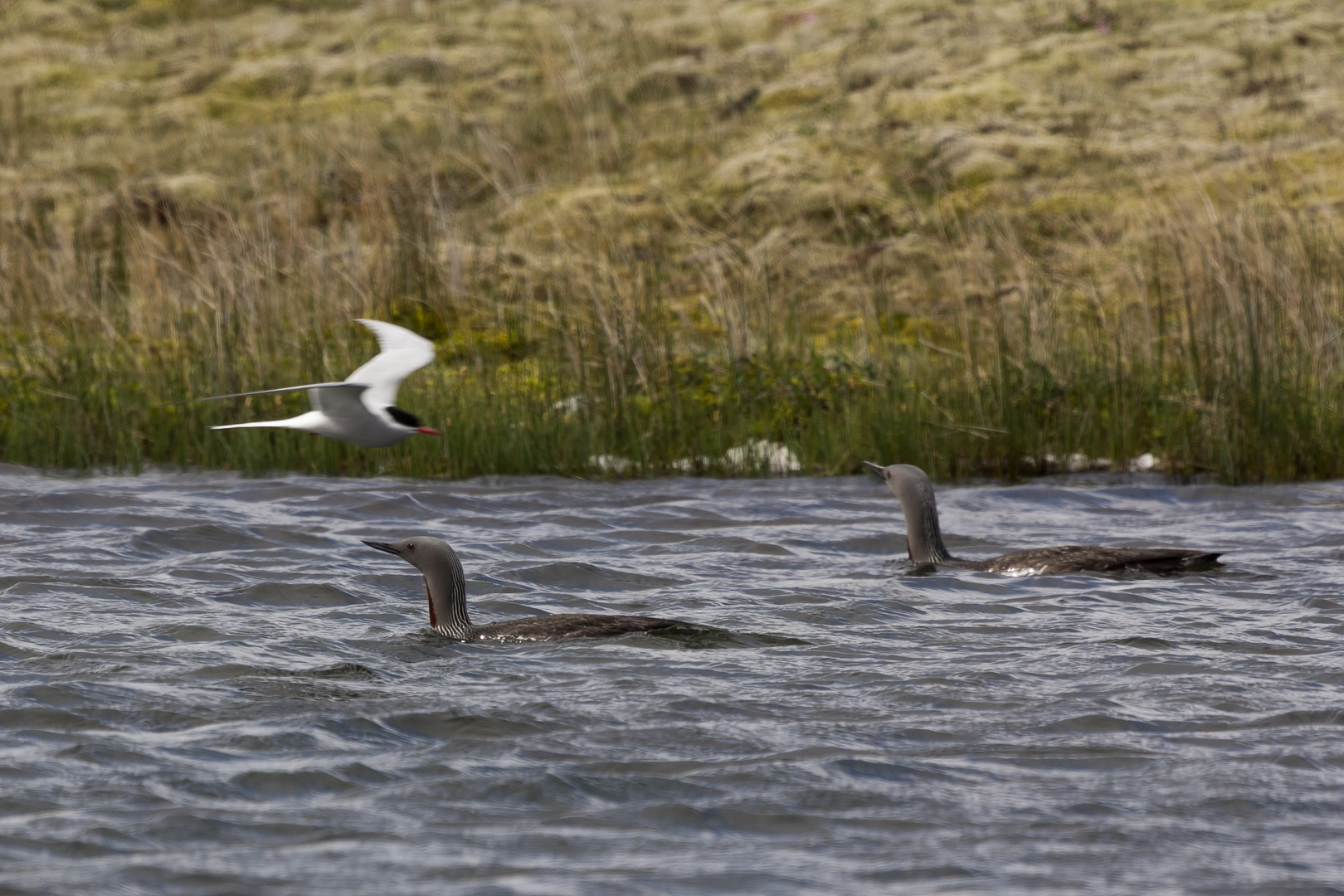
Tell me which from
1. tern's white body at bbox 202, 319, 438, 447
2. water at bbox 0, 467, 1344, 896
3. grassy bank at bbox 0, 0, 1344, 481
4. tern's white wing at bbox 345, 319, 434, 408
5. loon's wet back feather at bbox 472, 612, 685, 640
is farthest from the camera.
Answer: grassy bank at bbox 0, 0, 1344, 481

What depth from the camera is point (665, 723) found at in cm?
544

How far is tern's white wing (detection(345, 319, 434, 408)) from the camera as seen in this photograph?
26.5 ft

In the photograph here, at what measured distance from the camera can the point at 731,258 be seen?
1259 centimetres

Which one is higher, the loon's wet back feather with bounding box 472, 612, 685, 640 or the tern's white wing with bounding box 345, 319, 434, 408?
the tern's white wing with bounding box 345, 319, 434, 408

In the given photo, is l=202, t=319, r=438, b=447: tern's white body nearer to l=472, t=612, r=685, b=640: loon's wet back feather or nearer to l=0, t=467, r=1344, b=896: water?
l=0, t=467, r=1344, b=896: water

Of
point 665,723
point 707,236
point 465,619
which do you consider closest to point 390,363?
point 465,619

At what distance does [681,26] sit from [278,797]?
27.5 m

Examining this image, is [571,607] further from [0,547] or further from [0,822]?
[0,822]

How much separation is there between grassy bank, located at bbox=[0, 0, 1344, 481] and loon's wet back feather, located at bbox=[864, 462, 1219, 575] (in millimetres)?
2549

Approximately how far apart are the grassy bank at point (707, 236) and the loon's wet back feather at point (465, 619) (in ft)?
14.7

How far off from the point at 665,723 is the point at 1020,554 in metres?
3.60

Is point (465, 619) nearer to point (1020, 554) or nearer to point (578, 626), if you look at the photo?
point (578, 626)

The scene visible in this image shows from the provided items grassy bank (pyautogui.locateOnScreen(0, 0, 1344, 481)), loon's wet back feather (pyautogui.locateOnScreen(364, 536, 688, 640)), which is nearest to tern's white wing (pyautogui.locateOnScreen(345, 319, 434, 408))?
loon's wet back feather (pyautogui.locateOnScreen(364, 536, 688, 640))

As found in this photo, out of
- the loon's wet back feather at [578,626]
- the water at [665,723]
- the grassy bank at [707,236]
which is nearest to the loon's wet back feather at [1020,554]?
the water at [665,723]
